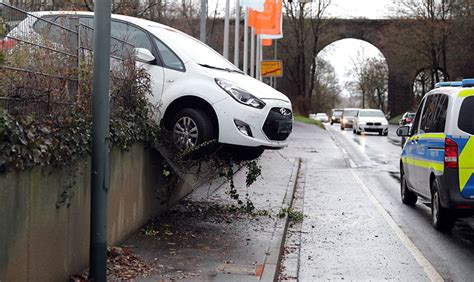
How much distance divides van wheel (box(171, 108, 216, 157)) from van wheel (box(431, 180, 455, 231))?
321 centimetres

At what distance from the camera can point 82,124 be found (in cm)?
604

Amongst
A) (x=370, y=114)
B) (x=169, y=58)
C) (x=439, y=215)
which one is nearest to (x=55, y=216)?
(x=169, y=58)

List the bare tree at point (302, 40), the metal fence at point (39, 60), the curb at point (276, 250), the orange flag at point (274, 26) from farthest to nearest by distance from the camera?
1. the bare tree at point (302, 40)
2. the orange flag at point (274, 26)
3. the curb at point (276, 250)
4. the metal fence at point (39, 60)

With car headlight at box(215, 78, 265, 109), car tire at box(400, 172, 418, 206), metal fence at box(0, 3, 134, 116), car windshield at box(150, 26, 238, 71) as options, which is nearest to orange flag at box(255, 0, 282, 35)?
car tire at box(400, 172, 418, 206)

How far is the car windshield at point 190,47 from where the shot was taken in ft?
28.1

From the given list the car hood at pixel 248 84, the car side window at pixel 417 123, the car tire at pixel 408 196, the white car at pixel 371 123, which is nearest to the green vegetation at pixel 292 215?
the car hood at pixel 248 84

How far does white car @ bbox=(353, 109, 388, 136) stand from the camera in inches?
1583

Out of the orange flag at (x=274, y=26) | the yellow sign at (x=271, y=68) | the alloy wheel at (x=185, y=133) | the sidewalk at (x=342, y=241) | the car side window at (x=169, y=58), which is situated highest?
the orange flag at (x=274, y=26)

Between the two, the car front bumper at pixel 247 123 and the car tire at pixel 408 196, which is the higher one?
the car front bumper at pixel 247 123

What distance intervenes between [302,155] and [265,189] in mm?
10038

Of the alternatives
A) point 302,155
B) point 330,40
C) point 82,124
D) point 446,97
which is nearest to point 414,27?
point 330,40

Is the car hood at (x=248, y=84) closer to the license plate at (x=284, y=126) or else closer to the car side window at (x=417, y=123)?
the license plate at (x=284, y=126)

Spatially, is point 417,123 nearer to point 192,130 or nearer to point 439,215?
point 439,215

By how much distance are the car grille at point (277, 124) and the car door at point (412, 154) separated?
9.29ft
